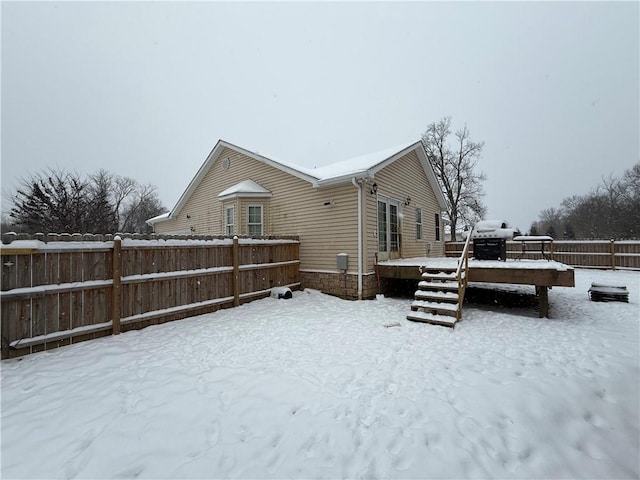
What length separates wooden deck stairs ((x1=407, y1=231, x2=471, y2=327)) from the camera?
5711 millimetres

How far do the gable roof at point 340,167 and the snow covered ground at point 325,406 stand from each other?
4916mm

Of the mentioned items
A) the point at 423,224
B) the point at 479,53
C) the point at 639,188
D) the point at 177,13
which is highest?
the point at 177,13

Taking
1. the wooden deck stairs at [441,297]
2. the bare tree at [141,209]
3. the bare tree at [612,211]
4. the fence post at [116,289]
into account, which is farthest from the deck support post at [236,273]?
the bare tree at [612,211]

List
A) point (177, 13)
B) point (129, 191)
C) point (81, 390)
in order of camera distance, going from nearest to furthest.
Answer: point (81, 390) < point (177, 13) < point (129, 191)

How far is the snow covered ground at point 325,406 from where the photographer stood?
219 cm

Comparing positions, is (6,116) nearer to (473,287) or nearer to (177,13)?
(177,13)

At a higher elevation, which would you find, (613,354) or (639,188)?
(639,188)

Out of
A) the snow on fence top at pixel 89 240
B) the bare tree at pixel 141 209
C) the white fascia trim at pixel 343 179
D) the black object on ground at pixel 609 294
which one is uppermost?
the bare tree at pixel 141 209

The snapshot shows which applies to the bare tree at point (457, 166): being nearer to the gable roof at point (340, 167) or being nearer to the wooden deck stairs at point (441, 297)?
the gable roof at point (340, 167)

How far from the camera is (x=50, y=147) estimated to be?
26.6 meters

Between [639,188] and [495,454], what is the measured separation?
131ft

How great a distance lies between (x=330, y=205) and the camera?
8.84 meters

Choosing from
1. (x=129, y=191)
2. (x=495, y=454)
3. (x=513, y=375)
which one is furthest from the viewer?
(x=129, y=191)

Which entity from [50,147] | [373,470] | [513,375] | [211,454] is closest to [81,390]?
[211,454]
